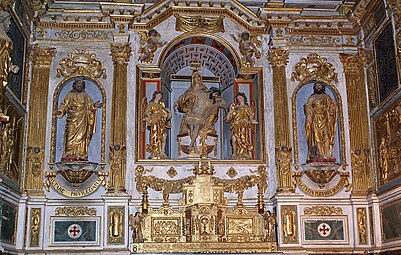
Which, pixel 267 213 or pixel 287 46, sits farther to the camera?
pixel 287 46

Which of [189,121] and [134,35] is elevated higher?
[134,35]

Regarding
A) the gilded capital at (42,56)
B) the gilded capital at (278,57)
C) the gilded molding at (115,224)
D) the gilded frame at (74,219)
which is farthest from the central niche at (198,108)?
the gilded capital at (42,56)

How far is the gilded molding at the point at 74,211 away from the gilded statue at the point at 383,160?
21.3 feet

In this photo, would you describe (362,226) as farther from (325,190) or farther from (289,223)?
(289,223)

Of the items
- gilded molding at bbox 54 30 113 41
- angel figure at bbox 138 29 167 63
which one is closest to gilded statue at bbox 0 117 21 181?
gilded molding at bbox 54 30 113 41

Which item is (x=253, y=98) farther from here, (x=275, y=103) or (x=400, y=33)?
(x=400, y=33)

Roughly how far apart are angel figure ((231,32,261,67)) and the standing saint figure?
3749 mm

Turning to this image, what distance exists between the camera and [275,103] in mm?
14156

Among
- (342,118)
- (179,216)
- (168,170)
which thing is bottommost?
(179,216)

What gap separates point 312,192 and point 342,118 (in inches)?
78.7

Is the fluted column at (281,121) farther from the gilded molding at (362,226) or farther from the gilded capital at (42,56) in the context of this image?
the gilded capital at (42,56)

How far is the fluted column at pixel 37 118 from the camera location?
1341 centimetres

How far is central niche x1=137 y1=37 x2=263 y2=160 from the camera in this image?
14281mm

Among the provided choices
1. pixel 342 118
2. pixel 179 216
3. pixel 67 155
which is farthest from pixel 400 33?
pixel 67 155
